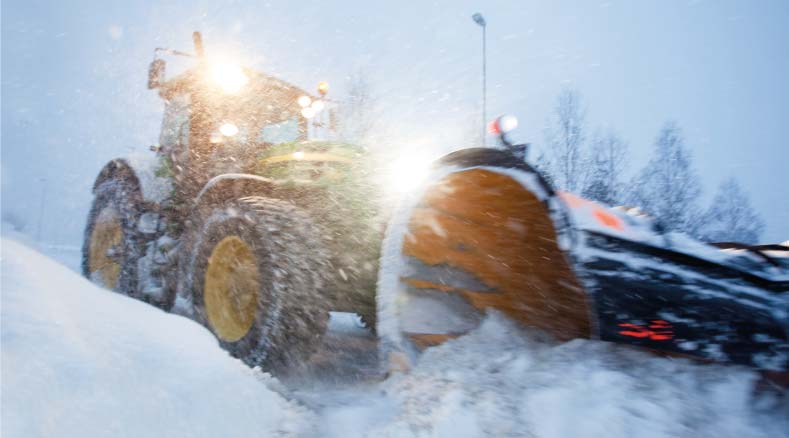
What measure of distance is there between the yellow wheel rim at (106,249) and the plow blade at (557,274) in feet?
10.5

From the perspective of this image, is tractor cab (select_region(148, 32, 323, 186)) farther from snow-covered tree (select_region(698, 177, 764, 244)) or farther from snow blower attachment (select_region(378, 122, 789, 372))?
snow-covered tree (select_region(698, 177, 764, 244))

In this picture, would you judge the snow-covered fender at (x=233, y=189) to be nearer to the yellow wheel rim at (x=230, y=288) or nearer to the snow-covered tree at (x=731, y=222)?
the yellow wheel rim at (x=230, y=288)

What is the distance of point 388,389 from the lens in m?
2.18

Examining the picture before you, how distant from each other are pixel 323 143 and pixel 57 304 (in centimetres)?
261

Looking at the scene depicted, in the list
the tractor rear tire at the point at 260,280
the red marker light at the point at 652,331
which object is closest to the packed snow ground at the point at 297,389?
the red marker light at the point at 652,331

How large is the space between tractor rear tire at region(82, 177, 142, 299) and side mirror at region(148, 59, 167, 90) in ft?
3.04

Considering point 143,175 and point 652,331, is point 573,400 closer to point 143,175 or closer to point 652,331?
point 652,331

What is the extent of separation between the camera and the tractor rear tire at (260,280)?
247 cm

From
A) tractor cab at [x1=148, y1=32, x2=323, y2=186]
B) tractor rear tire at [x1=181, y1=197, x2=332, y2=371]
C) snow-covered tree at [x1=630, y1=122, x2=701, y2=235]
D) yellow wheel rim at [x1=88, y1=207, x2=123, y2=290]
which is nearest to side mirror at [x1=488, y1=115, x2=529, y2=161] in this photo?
tractor rear tire at [x1=181, y1=197, x2=332, y2=371]

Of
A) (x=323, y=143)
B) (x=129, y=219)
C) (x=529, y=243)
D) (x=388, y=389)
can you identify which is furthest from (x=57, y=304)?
(x=129, y=219)

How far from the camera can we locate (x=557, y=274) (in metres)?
2.41

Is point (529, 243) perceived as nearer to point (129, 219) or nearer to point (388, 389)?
point (388, 389)

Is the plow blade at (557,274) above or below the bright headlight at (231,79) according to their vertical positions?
below

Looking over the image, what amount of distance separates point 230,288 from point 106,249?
8.64ft
